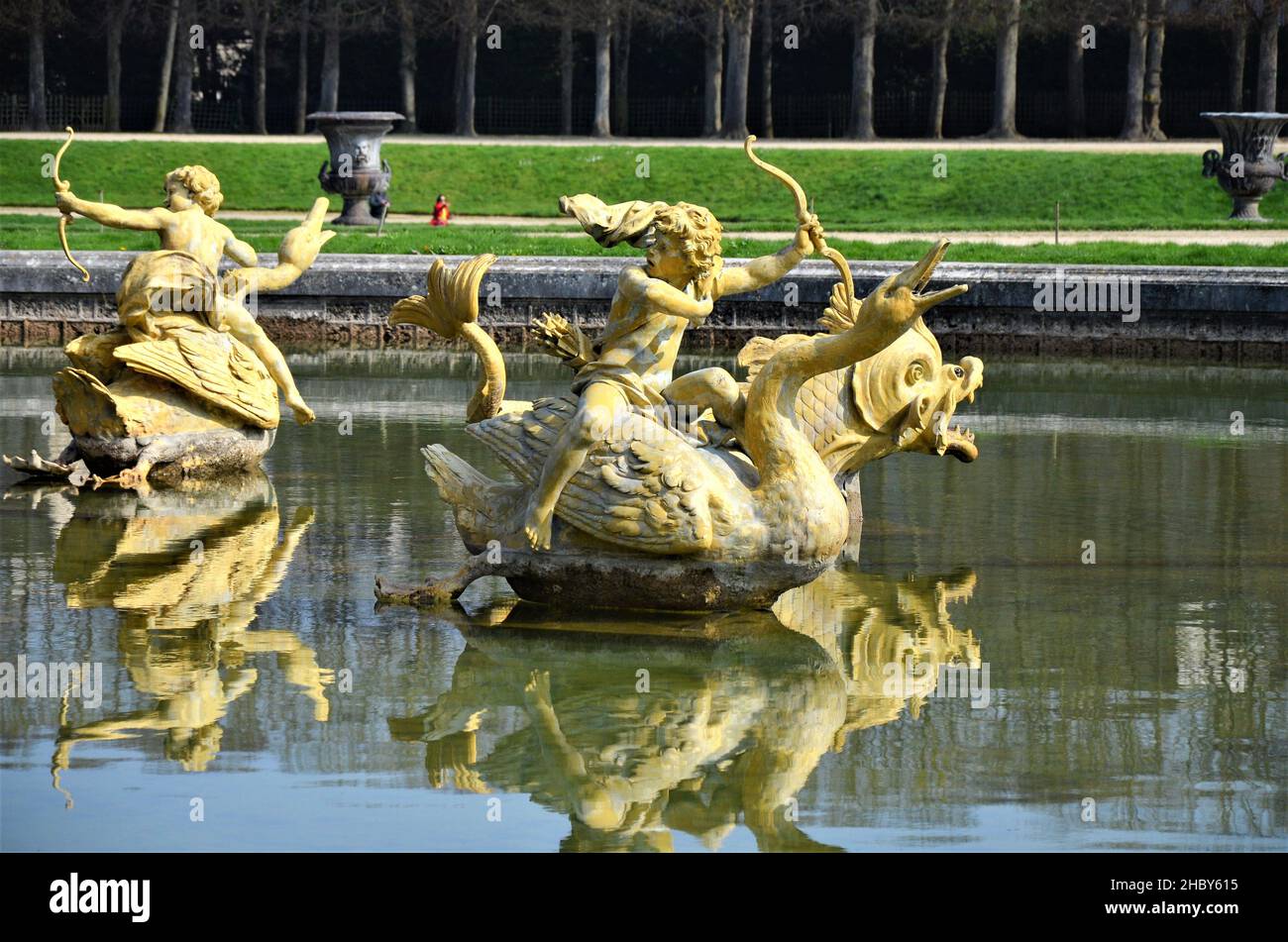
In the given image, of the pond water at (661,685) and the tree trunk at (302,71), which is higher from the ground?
the tree trunk at (302,71)

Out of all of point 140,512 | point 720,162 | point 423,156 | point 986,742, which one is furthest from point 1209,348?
point 423,156

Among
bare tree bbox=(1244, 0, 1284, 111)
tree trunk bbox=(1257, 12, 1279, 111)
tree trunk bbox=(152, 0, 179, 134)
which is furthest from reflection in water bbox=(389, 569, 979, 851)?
tree trunk bbox=(152, 0, 179, 134)

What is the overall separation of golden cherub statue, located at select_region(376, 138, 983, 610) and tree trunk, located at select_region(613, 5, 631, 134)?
1451 inches

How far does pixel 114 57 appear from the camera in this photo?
1745 inches

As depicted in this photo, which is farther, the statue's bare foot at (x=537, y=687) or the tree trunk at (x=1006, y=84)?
the tree trunk at (x=1006, y=84)

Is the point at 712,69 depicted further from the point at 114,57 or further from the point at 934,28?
the point at 114,57

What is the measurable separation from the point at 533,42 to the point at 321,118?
1897 cm

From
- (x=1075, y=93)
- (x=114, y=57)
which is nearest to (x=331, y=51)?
(x=114, y=57)

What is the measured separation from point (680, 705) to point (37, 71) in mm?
39075

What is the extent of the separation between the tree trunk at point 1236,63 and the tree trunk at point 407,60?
1648cm

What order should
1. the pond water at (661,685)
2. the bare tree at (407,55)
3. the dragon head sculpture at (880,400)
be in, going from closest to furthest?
1. the pond water at (661,685)
2. the dragon head sculpture at (880,400)
3. the bare tree at (407,55)

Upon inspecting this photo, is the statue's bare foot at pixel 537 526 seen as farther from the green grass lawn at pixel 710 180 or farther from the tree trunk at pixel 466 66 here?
the tree trunk at pixel 466 66

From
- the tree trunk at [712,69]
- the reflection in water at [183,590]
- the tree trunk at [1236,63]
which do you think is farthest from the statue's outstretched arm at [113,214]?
the tree trunk at [1236,63]

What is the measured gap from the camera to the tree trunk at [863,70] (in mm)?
41719
